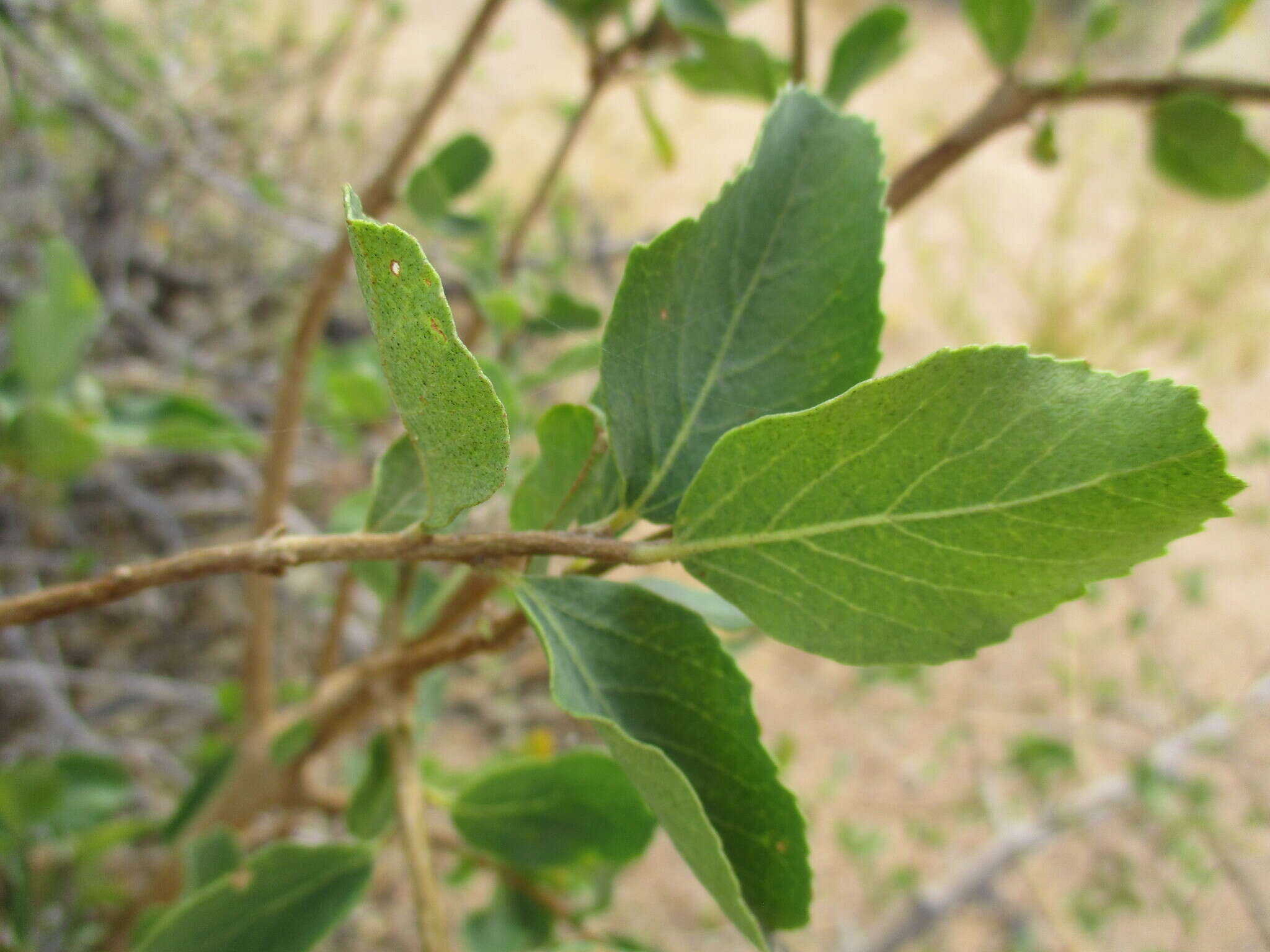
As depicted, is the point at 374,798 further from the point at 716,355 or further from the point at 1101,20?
the point at 1101,20

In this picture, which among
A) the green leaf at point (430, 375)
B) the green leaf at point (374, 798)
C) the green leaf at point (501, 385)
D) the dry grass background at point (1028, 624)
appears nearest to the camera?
the green leaf at point (430, 375)

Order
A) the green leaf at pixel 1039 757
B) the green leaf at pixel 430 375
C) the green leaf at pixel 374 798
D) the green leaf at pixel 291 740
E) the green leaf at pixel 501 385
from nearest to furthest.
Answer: the green leaf at pixel 430 375, the green leaf at pixel 501 385, the green leaf at pixel 374 798, the green leaf at pixel 291 740, the green leaf at pixel 1039 757

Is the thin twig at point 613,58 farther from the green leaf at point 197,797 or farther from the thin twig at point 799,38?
the green leaf at point 197,797

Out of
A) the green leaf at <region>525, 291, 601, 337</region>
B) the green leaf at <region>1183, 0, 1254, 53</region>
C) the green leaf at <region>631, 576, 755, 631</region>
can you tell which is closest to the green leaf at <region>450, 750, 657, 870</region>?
the green leaf at <region>631, 576, 755, 631</region>

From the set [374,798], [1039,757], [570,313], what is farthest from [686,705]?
[1039,757]

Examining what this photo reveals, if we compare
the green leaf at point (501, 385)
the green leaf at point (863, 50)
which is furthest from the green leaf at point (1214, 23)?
the green leaf at point (501, 385)
